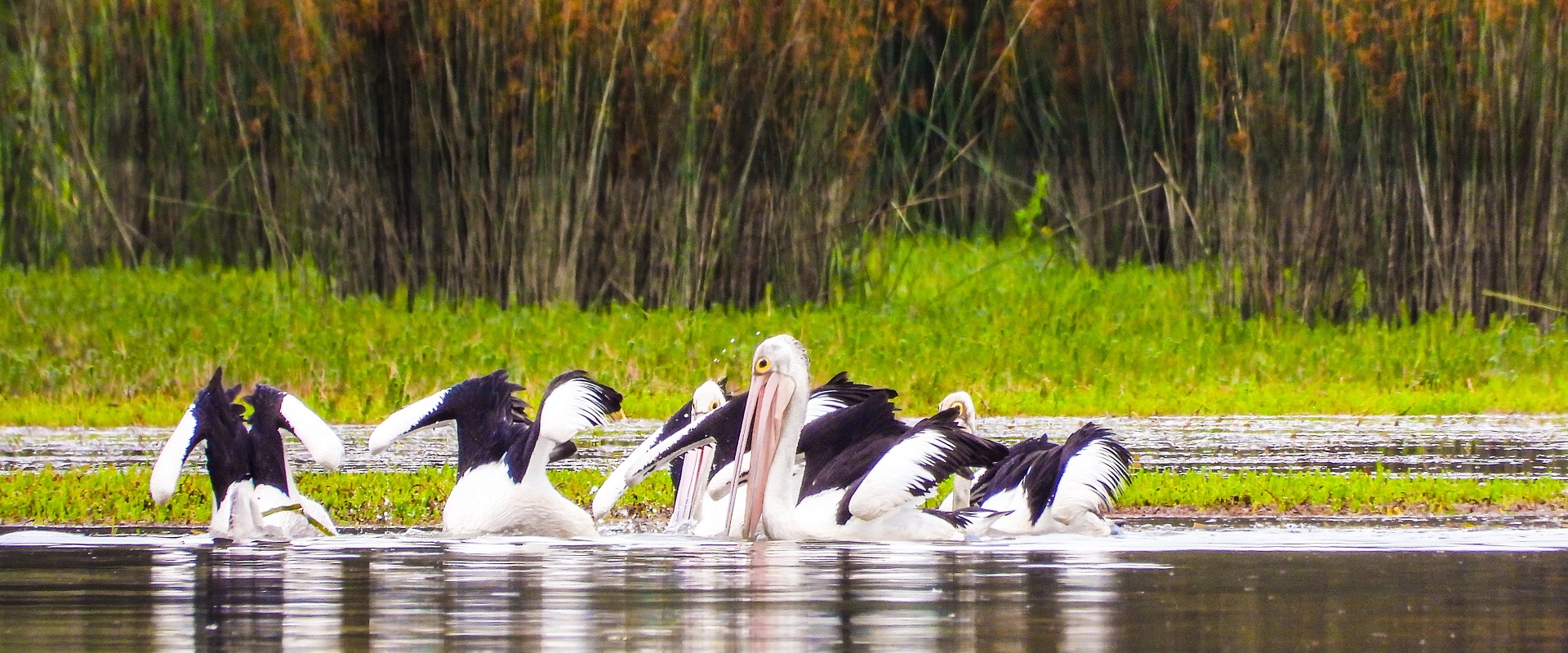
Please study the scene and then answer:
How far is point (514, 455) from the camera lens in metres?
9.22

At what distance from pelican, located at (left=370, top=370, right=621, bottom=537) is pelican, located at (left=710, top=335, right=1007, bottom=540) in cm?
50

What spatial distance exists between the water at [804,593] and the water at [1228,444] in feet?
6.79

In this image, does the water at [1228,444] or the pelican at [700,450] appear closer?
the pelican at [700,450]

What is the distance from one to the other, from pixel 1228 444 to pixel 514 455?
3755 millimetres

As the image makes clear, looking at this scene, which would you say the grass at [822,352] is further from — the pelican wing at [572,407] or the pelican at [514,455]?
the pelican wing at [572,407]

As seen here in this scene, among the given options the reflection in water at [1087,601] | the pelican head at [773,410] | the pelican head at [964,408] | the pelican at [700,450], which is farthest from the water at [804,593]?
the pelican head at [964,408]

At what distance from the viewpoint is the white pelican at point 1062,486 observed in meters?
8.69

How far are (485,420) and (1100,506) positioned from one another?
6.93 ft

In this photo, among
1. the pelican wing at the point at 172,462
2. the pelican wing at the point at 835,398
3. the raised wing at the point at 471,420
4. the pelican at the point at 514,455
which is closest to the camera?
the pelican wing at the point at 172,462

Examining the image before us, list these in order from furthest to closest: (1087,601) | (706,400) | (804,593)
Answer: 1. (706,400)
2. (804,593)
3. (1087,601)

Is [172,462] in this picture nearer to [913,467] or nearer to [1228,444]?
[913,467]

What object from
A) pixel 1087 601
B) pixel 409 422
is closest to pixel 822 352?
pixel 409 422

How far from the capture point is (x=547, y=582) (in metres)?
7.38

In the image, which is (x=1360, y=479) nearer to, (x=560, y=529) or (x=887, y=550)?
(x=887, y=550)
